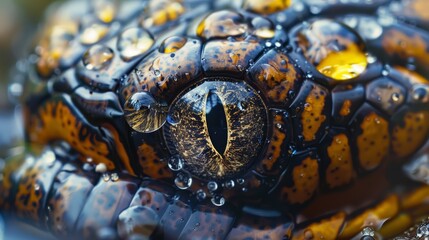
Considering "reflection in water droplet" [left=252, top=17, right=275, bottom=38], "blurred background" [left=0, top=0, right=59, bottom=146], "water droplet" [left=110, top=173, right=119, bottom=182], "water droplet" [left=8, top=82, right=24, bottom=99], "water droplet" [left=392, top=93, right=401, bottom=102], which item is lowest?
"blurred background" [left=0, top=0, right=59, bottom=146]

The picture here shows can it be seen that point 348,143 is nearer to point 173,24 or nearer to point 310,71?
point 310,71

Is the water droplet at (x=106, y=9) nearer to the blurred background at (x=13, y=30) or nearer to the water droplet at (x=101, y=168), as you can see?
the water droplet at (x=101, y=168)

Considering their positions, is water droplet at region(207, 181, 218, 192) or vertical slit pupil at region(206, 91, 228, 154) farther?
water droplet at region(207, 181, 218, 192)

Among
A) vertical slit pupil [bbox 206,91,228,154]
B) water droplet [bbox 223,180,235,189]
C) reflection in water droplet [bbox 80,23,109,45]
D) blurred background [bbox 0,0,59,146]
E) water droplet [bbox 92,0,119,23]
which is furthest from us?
blurred background [bbox 0,0,59,146]

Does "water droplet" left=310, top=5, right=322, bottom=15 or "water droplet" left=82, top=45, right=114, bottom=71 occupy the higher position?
"water droplet" left=82, top=45, right=114, bottom=71

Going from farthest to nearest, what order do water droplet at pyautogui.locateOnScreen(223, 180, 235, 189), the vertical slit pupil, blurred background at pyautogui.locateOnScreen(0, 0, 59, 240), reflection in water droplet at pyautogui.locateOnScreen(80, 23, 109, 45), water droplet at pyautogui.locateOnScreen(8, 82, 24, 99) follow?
blurred background at pyautogui.locateOnScreen(0, 0, 59, 240) < water droplet at pyautogui.locateOnScreen(8, 82, 24, 99) < reflection in water droplet at pyautogui.locateOnScreen(80, 23, 109, 45) < water droplet at pyautogui.locateOnScreen(223, 180, 235, 189) < the vertical slit pupil

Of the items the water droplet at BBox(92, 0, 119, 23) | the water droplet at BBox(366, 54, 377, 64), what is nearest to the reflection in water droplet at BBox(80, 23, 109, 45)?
the water droplet at BBox(92, 0, 119, 23)

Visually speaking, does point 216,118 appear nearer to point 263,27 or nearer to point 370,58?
point 263,27

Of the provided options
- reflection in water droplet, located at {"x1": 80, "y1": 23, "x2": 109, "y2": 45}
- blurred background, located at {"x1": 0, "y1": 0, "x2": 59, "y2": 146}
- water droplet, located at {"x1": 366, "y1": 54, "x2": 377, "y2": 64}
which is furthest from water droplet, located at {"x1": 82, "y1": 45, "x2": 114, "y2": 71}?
blurred background, located at {"x1": 0, "y1": 0, "x2": 59, "y2": 146}

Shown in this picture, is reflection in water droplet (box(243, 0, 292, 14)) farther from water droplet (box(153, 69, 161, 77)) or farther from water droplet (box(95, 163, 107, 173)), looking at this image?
water droplet (box(95, 163, 107, 173))
